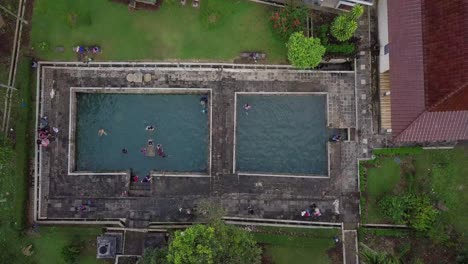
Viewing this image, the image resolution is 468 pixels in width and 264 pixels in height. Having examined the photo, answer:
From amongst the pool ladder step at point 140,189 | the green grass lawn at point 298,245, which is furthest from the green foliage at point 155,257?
the green grass lawn at point 298,245

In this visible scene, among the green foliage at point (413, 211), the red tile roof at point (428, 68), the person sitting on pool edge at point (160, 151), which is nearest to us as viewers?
the red tile roof at point (428, 68)

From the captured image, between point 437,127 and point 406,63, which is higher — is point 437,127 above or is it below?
below

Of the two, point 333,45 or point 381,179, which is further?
point 381,179

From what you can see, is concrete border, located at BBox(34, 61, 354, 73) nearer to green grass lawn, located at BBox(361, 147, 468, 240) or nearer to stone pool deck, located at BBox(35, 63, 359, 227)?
stone pool deck, located at BBox(35, 63, 359, 227)

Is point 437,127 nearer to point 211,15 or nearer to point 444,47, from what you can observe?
point 444,47

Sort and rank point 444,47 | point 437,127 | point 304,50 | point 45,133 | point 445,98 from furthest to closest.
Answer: point 45,133 < point 304,50 < point 437,127 < point 444,47 < point 445,98

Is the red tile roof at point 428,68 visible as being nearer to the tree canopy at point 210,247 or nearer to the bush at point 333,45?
the bush at point 333,45

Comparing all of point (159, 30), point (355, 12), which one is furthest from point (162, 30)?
point (355, 12)
